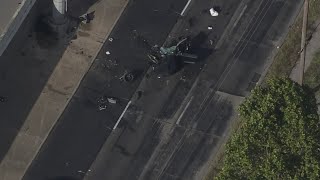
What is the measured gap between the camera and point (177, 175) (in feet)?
162

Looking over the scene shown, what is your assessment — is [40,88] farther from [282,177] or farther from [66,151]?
[282,177]

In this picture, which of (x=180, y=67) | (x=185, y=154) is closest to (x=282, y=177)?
(x=185, y=154)

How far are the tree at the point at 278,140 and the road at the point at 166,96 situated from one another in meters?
8.66

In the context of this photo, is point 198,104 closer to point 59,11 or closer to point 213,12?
point 213,12

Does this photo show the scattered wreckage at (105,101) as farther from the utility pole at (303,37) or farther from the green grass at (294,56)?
the utility pole at (303,37)

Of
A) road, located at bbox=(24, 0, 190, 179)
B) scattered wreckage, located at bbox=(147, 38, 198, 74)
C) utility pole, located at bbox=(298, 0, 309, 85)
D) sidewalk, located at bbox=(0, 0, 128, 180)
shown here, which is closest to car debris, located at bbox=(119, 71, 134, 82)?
road, located at bbox=(24, 0, 190, 179)

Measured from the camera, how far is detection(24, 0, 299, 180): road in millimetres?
49438

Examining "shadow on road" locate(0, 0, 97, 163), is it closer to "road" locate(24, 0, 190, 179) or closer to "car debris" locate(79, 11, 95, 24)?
"car debris" locate(79, 11, 95, 24)

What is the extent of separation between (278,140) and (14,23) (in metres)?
21.2

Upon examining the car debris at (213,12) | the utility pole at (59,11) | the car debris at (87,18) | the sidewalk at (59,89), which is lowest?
the sidewalk at (59,89)

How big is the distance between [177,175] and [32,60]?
50.8 ft

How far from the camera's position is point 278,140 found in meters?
41.3

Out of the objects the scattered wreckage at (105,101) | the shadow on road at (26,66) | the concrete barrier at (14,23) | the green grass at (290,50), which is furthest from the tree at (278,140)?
the concrete barrier at (14,23)

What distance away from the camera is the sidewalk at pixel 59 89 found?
4878 cm
